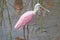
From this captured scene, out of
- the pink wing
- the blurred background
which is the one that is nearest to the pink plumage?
the pink wing

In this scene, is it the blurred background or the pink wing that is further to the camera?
the blurred background

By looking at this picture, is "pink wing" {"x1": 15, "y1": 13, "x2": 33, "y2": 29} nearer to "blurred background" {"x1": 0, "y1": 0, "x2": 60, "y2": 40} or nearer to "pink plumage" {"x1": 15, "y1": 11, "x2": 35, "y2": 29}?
"pink plumage" {"x1": 15, "y1": 11, "x2": 35, "y2": 29}

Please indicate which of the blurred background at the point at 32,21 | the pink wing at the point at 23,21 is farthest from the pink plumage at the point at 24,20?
the blurred background at the point at 32,21

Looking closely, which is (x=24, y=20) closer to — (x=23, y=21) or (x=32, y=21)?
(x=23, y=21)

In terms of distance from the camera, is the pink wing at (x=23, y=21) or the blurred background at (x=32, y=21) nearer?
the pink wing at (x=23, y=21)

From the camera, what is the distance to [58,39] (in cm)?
376

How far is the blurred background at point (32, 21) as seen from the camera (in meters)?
3.95

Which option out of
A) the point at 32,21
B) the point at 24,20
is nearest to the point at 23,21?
the point at 24,20

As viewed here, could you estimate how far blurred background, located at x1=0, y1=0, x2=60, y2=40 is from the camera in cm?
395

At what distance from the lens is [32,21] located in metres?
4.61

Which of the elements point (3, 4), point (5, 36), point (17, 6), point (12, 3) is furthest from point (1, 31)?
point (12, 3)

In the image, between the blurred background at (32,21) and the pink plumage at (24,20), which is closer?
the pink plumage at (24,20)

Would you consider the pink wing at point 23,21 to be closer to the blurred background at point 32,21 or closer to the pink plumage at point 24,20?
the pink plumage at point 24,20

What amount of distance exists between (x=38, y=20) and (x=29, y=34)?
2.29 feet
